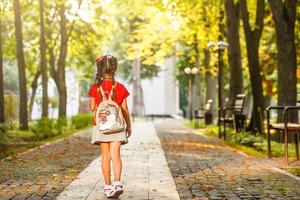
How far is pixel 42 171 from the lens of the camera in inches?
398

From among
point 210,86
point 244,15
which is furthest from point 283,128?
point 210,86

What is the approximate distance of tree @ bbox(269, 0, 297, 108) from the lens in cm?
1509

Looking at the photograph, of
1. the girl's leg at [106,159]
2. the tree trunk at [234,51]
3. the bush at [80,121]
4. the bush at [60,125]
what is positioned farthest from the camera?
the bush at [80,121]

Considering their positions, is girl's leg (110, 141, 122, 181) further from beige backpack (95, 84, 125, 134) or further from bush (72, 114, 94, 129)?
bush (72, 114, 94, 129)

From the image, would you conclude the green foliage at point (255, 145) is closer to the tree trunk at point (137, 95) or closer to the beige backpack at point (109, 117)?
the beige backpack at point (109, 117)

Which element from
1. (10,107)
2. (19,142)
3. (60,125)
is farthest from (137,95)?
(19,142)

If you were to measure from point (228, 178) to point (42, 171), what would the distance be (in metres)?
3.07

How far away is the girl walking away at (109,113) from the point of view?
7141 millimetres

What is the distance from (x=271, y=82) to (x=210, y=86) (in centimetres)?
443

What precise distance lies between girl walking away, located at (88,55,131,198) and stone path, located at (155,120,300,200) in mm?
868

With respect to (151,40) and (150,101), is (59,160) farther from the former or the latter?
(150,101)

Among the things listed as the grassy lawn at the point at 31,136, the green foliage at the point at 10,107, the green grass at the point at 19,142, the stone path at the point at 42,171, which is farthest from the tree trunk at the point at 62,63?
the stone path at the point at 42,171

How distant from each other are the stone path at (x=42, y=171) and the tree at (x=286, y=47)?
479 cm

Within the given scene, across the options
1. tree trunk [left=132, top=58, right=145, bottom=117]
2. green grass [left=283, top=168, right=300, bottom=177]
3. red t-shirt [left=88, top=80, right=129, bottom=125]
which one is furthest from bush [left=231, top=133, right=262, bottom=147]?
tree trunk [left=132, top=58, right=145, bottom=117]
